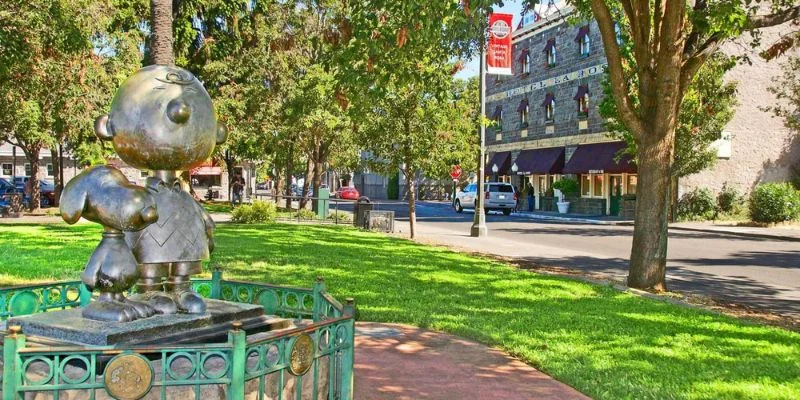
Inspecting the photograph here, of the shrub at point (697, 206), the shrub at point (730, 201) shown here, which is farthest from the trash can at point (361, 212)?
the shrub at point (730, 201)

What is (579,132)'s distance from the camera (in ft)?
129

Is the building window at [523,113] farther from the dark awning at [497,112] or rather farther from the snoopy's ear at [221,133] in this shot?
the snoopy's ear at [221,133]

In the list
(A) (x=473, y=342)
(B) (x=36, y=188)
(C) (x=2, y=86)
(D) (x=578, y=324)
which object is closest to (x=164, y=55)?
(A) (x=473, y=342)

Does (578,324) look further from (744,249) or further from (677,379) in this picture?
(744,249)

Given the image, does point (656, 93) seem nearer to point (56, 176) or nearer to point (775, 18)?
point (775, 18)

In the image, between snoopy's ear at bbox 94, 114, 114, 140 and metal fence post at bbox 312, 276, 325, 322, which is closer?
snoopy's ear at bbox 94, 114, 114, 140

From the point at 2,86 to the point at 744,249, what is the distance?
19.8 m

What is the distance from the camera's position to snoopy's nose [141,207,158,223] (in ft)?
13.5

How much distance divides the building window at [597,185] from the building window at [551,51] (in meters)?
7.67

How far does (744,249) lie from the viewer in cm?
1936

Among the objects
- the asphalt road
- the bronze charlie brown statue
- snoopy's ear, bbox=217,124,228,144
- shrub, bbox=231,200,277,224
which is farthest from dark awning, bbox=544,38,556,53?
the bronze charlie brown statue

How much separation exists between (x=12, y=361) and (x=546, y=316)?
619 centimetres

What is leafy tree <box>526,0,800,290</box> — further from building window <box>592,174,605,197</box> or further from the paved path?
building window <box>592,174,605,197</box>

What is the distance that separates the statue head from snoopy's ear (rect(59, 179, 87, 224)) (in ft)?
1.38
